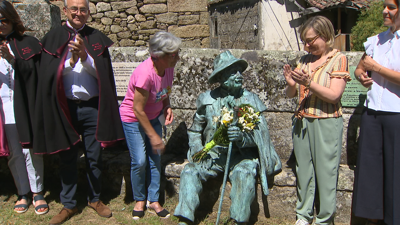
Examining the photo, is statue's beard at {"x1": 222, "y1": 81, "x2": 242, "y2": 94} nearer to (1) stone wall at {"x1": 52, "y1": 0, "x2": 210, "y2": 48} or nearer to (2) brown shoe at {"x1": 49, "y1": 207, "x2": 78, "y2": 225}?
(2) brown shoe at {"x1": 49, "y1": 207, "x2": 78, "y2": 225}

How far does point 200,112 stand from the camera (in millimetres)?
3123

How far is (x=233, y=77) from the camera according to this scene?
9.36 feet

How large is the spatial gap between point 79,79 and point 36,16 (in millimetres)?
1767

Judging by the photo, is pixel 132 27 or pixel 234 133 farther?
pixel 132 27

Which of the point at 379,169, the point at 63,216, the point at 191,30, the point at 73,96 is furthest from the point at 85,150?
the point at 191,30

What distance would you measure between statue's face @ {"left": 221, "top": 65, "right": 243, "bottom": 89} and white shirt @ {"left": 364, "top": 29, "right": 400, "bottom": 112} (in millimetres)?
1025

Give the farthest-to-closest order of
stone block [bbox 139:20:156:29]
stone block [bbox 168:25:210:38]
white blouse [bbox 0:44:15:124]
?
stone block [bbox 139:20:156:29] < stone block [bbox 168:25:210:38] < white blouse [bbox 0:44:15:124]

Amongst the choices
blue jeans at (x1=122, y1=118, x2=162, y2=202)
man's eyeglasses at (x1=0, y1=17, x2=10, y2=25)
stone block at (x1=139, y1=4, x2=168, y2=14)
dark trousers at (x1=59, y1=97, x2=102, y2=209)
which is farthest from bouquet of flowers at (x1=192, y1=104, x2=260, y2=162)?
stone block at (x1=139, y1=4, x2=168, y2=14)

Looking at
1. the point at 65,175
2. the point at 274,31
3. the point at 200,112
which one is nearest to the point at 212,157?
the point at 200,112

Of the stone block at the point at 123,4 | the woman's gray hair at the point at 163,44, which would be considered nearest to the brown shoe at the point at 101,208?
the woman's gray hair at the point at 163,44

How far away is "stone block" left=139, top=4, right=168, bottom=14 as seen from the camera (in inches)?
301

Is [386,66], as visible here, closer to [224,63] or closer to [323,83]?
[323,83]

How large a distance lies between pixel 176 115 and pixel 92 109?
1078mm

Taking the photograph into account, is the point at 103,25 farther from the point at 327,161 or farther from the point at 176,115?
the point at 327,161
